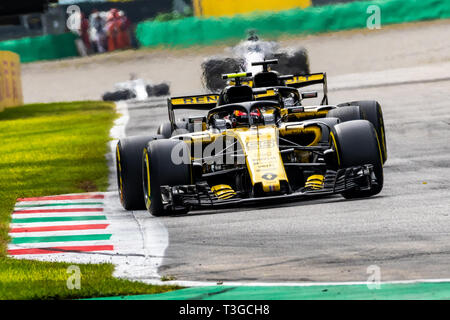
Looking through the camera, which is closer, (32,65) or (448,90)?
(448,90)

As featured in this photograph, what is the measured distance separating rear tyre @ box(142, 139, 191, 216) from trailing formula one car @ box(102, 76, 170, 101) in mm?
27034

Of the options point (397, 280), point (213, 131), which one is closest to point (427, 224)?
point (397, 280)

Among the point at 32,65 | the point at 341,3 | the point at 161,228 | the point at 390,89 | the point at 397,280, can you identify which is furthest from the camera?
the point at 32,65

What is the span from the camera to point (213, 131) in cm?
1298

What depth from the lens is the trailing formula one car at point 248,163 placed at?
11453mm

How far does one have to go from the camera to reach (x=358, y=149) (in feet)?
38.4

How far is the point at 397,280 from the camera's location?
7469 millimetres

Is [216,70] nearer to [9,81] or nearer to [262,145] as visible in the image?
[262,145]

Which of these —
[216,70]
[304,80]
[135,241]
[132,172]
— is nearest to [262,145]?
[132,172]

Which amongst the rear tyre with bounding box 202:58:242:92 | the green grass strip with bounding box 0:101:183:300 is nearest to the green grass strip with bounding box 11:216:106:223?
the green grass strip with bounding box 0:101:183:300
